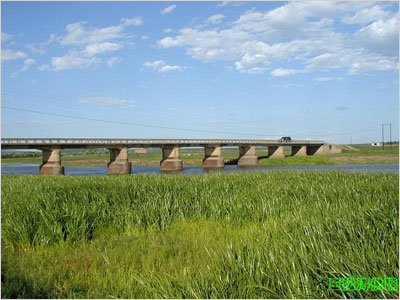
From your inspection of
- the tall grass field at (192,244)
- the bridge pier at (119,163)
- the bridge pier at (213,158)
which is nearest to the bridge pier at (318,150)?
the bridge pier at (213,158)

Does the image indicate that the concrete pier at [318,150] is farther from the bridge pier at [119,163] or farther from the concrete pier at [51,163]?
the concrete pier at [51,163]

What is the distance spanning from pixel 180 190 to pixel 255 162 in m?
73.9

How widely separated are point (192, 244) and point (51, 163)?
189ft

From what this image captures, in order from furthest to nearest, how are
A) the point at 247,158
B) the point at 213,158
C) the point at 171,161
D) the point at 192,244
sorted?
the point at 247,158 → the point at 213,158 → the point at 171,161 → the point at 192,244

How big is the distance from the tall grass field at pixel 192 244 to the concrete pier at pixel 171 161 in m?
58.1

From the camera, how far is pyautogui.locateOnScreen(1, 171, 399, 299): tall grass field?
5.68 metres

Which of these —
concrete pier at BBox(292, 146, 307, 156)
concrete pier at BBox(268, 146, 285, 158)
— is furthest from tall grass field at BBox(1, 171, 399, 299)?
concrete pier at BBox(292, 146, 307, 156)

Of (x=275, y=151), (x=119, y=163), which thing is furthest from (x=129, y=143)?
(x=275, y=151)

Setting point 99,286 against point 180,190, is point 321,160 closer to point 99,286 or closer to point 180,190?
point 180,190

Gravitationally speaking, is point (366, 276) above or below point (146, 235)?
above

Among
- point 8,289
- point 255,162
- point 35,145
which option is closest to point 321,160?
point 255,162

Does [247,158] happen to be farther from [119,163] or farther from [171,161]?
[119,163]

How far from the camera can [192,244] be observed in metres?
9.76

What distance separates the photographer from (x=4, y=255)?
9.34m
